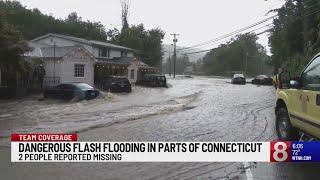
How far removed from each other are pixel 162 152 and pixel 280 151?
6.54ft

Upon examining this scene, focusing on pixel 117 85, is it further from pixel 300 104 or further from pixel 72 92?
pixel 300 104

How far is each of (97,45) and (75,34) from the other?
26235mm

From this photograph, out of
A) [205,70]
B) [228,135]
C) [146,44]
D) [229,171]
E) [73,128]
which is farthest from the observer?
[205,70]

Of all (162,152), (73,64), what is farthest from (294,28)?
(162,152)

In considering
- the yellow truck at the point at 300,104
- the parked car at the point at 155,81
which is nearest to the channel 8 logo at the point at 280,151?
the yellow truck at the point at 300,104

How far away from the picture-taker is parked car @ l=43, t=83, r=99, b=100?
31.4 metres

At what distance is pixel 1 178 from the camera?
7.66m

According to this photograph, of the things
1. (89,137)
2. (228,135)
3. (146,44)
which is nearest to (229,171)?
(228,135)

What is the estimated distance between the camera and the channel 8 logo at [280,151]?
771cm

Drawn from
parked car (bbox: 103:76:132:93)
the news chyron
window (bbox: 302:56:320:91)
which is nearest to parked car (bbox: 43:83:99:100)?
parked car (bbox: 103:76:132:93)

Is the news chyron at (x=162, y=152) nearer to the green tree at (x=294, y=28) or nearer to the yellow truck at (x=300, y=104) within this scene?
the yellow truck at (x=300, y=104)

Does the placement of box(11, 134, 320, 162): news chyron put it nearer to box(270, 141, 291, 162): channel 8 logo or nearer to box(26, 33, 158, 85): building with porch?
box(270, 141, 291, 162): channel 8 logo

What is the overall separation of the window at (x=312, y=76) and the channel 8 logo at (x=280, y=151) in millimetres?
1129

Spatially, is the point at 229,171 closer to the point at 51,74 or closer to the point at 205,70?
the point at 51,74
